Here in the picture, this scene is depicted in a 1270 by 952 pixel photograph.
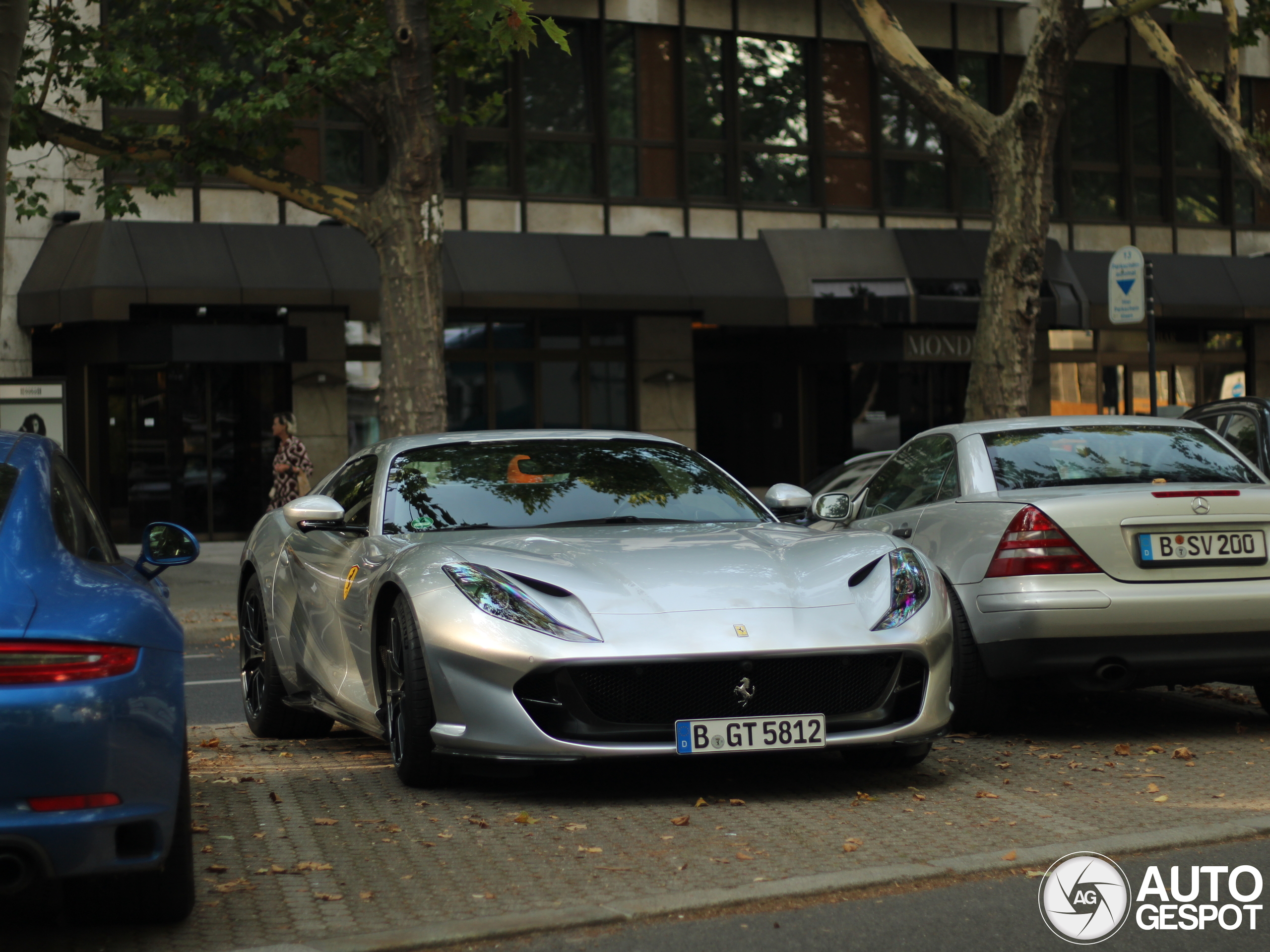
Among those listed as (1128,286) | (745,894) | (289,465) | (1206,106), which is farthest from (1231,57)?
(745,894)

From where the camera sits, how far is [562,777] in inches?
245

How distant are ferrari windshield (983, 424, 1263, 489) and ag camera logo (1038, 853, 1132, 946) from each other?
9.99 ft

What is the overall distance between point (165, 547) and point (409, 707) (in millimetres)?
1084

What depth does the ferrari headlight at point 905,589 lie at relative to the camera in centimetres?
581

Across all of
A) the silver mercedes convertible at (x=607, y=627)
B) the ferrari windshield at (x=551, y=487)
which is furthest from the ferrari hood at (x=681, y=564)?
the ferrari windshield at (x=551, y=487)

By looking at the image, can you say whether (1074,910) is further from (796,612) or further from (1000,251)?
(1000,251)

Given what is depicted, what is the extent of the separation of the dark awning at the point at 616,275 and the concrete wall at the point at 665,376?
4.62 feet

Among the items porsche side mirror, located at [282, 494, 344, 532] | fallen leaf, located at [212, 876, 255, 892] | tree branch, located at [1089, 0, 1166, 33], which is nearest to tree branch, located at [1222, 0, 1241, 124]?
tree branch, located at [1089, 0, 1166, 33]

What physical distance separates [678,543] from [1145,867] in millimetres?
2103

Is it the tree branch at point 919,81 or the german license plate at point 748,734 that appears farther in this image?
the tree branch at point 919,81

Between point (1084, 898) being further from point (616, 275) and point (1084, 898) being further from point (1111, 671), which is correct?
point (616, 275)

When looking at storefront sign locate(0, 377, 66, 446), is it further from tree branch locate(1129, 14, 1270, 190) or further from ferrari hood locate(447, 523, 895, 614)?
tree branch locate(1129, 14, 1270, 190)

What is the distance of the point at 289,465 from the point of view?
55.6 ft

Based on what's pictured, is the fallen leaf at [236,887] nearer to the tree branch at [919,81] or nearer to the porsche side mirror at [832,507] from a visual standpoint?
the porsche side mirror at [832,507]
